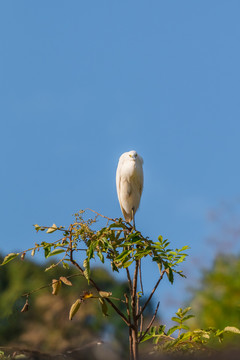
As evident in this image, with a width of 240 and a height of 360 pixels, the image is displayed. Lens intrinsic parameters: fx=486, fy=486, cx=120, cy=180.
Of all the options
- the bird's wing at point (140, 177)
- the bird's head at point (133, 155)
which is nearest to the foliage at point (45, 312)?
the bird's wing at point (140, 177)

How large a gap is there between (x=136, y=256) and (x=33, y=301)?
3.75m

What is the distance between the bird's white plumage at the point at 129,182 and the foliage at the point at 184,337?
1359 millimetres

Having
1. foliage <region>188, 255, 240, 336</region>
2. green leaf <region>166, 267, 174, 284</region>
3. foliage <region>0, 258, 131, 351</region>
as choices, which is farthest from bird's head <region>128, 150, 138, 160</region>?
foliage <region>188, 255, 240, 336</region>

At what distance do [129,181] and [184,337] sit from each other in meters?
1.60

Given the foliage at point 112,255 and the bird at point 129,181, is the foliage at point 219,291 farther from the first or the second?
the foliage at point 112,255

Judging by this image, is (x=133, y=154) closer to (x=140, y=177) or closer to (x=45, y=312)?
(x=140, y=177)

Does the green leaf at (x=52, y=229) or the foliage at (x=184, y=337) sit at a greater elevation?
the green leaf at (x=52, y=229)

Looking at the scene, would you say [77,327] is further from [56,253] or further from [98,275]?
[56,253]

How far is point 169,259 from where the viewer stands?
2.09m

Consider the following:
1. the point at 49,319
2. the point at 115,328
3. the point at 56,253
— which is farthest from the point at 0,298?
the point at 56,253

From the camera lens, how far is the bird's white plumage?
3.54 meters

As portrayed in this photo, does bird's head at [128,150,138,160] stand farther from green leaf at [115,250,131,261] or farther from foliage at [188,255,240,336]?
foliage at [188,255,240,336]

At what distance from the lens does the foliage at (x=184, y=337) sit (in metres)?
2.16

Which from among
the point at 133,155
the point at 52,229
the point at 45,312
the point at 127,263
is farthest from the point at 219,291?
the point at 52,229
